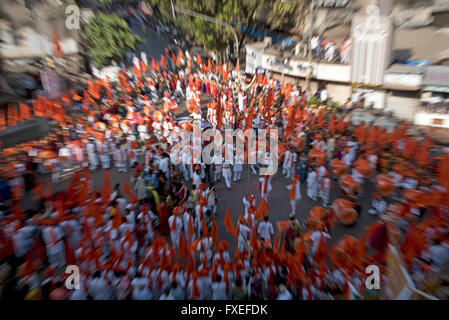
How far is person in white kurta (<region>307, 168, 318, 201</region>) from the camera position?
21.3ft

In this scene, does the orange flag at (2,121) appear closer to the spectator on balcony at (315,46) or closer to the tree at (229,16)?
the tree at (229,16)

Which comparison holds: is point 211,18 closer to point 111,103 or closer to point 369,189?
point 111,103

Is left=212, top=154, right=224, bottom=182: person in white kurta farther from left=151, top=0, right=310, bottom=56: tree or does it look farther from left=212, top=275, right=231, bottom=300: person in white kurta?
left=151, top=0, right=310, bottom=56: tree

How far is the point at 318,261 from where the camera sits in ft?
13.5

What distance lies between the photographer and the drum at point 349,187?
20.1 feet

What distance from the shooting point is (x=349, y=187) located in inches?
247

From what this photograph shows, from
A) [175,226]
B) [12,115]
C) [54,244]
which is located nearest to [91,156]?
[54,244]

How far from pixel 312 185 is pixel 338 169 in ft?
3.79

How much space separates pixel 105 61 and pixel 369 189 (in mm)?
12778

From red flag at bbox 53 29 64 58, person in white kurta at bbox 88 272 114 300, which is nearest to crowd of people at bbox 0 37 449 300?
person in white kurta at bbox 88 272 114 300

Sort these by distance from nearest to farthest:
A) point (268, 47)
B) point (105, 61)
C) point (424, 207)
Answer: point (424, 207)
point (105, 61)
point (268, 47)

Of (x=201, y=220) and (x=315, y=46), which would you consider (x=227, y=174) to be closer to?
(x=201, y=220)

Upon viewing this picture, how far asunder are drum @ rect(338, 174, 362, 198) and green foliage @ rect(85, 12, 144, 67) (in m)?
11.7
